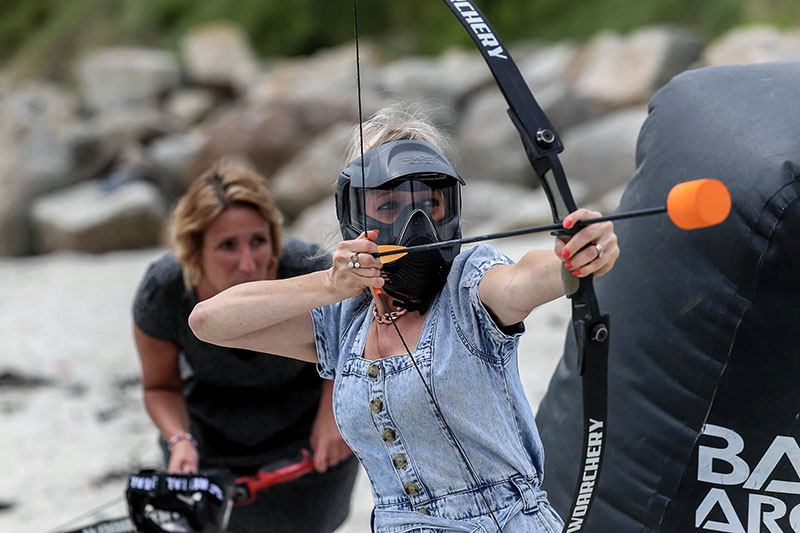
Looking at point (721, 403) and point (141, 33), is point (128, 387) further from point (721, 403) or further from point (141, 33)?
point (141, 33)

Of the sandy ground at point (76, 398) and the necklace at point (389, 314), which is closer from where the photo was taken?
the necklace at point (389, 314)

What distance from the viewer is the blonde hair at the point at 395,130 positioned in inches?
75.7

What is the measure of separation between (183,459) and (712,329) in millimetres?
1525

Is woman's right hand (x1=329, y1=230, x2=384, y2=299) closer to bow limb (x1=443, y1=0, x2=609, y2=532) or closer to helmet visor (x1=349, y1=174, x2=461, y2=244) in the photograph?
helmet visor (x1=349, y1=174, x2=461, y2=244)

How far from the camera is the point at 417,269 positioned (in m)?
1.80

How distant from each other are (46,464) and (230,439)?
90.1 inches

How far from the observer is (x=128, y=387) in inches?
238

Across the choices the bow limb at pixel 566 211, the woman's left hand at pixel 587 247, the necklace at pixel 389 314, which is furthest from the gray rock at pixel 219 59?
the woman's left hand at pixel 587 247

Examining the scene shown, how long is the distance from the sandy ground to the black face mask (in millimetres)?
→ 2208

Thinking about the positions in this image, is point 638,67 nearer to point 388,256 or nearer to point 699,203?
point 388,256

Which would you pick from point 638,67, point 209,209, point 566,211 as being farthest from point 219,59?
point 566,211

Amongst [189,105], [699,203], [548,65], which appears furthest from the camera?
[189,105]

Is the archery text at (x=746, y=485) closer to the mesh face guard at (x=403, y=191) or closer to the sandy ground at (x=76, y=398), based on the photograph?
the mesh face guard at (x=403, y=191)

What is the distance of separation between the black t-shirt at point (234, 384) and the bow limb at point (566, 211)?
48.5 inches
